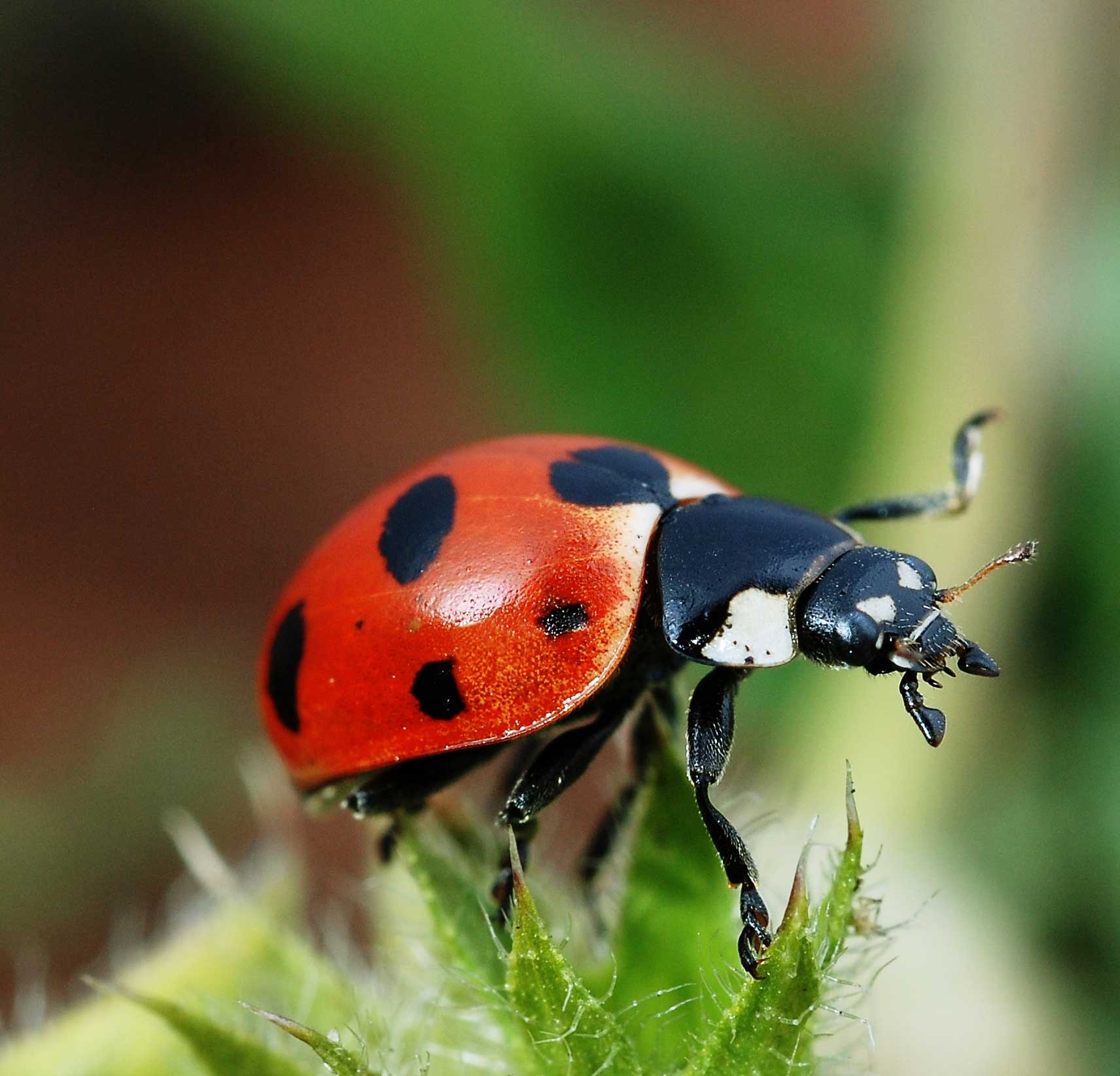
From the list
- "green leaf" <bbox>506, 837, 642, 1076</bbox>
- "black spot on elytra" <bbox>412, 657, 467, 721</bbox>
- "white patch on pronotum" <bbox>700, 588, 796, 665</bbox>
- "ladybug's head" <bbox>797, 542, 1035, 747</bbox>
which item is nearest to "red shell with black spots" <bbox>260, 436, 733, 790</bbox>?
"black spot on elytra" <bbox>412, 657, 467, 721</bbox>

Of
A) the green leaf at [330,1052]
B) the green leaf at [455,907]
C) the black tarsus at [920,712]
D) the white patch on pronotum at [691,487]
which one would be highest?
the white patch on pronotum at [691,487]

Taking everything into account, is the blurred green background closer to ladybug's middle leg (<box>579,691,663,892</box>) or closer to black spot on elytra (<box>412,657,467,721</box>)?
ladybug's middle leg (<box>579,691,663,892</box>)

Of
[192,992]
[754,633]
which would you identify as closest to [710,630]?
[754,633]

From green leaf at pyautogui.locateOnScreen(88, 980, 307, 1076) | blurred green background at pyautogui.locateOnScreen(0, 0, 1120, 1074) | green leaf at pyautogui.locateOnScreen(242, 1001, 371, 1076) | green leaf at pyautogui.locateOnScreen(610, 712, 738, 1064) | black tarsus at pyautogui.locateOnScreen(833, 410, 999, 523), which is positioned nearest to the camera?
green leaf at pyautogui.locateOnScreen(242, 1001, 371, 1076)

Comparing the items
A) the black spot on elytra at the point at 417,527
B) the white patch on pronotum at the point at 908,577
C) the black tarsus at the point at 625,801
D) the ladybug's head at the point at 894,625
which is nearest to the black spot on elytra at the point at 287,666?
the black spot on elytra at the point at 417,527

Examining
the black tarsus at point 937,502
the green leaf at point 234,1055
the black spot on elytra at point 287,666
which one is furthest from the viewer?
the black tarsus at point 937,502

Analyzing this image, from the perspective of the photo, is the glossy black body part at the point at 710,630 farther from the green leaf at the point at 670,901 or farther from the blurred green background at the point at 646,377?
the blurred green background at the point at 646,377
